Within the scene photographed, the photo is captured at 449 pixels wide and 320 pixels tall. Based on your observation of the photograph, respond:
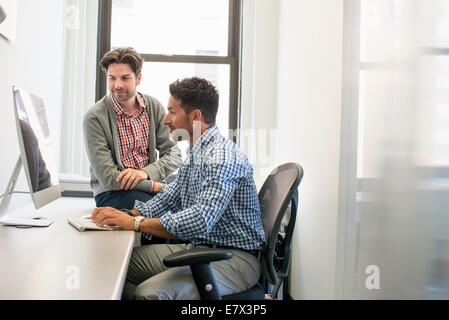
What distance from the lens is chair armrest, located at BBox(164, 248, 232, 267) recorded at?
1098 mm

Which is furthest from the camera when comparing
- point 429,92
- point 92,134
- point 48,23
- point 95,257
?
point 48,23

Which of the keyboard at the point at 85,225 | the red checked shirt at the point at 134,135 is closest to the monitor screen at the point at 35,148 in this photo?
the keyboard at the point at 85,225

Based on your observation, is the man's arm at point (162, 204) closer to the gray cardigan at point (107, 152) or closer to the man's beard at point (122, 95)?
the gray cardigan at point (107, 152)

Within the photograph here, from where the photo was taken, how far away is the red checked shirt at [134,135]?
1.94 m

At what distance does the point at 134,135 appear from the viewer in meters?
1.96

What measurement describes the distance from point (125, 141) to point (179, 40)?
148cm

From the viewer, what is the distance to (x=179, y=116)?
155cm

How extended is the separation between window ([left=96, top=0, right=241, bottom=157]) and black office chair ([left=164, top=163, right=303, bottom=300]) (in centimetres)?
168

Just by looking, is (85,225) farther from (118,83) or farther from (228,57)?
(228,57)

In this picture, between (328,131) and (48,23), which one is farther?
(48,23)

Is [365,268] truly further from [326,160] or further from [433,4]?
[433,4]

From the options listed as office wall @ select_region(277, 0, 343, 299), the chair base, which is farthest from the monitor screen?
office wall @ select_region(277, 0, 343, 299)

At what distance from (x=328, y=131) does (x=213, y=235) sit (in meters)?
0.80
